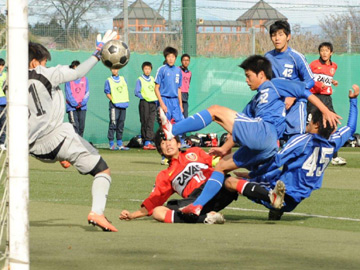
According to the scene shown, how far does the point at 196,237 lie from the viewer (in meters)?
7.45

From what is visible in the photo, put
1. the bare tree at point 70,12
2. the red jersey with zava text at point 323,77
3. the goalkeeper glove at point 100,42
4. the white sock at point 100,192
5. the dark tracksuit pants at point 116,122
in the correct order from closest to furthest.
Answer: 1. the white sock at point 100,192
2. the goalkeeper glove at point 100,42
3. the red jersey with zava text at point 323,77
4. the dark tracksuit pants at point 116,122
5. the bare tree at point 70,12

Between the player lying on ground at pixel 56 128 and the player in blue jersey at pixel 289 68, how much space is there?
365 cm

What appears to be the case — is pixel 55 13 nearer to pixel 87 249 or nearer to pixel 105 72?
pixel 105 72

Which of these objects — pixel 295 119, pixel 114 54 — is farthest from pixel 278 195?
pixel 295 119

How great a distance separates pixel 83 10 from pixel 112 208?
568 inches

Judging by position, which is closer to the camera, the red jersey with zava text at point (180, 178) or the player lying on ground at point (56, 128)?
the player lying on ground at point (56, 128)

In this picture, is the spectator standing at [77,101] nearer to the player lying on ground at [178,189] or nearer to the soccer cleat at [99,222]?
the player lying on ground at [178,189]

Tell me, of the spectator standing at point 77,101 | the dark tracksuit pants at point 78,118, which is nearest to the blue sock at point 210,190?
the spectator standing at point 77,101

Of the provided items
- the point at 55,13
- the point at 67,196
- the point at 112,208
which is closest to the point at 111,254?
the point at 112,208

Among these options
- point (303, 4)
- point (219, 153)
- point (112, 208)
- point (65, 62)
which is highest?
point (303, 4)

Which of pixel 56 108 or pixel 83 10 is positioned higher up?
pixel 83 10

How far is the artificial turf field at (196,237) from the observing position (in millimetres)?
6137

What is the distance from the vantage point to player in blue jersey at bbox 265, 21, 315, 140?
11250 millimetres

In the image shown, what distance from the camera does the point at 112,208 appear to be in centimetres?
1020
